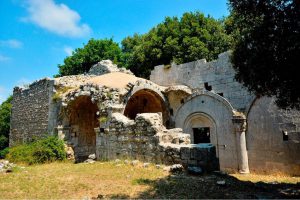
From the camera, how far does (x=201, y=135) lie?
14.8 m

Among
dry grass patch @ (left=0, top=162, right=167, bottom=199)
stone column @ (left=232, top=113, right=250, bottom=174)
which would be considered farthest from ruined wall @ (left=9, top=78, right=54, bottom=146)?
stone column @ (left=232, top=113, right=250, bottom=174)

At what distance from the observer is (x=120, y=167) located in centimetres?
949

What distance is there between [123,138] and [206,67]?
7508mm

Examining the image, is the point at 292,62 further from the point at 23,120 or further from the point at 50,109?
the point at 23,120

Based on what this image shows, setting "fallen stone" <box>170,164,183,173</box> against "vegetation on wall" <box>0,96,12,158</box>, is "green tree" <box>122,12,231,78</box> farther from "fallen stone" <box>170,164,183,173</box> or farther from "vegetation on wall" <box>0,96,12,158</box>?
"fallen stone" <box>170,164,183,173</box>

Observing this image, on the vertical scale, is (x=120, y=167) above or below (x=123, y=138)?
below

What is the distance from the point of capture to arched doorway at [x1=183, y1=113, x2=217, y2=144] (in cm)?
1377

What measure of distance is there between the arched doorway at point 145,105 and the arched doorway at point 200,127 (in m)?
2.05

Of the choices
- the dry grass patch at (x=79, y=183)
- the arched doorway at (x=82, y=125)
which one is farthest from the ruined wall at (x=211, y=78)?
the dry grass patch at (x=79, y=183)

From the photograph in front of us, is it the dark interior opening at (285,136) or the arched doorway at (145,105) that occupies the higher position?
the arched doorway at (145,105)

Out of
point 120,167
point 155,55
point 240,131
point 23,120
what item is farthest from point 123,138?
point 155,55

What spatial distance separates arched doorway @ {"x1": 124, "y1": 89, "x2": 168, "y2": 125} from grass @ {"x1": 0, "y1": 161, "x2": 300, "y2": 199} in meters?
8.24

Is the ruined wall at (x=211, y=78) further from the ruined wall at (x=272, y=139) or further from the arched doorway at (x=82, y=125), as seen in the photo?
the arched doorway at (x=82, y=125)

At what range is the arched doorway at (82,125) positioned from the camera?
48.9 ft
